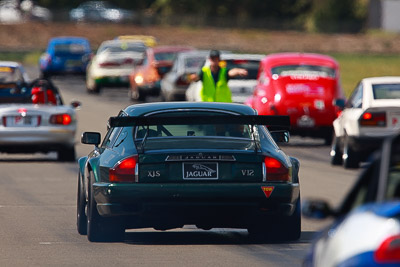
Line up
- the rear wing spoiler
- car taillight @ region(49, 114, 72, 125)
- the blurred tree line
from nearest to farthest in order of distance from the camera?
the rear wing spoiler
car taillight @ region(49, 114, 72, 125)
the blurred tree line

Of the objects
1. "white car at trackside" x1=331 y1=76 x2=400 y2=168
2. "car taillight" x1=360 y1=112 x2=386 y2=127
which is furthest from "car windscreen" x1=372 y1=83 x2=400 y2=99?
"car taillight" x1=360 y1=112 x2=386 y2=127

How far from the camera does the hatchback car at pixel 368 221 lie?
5.00 meters

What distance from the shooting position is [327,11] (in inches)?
4759

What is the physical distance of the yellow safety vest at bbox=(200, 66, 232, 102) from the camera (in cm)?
2025

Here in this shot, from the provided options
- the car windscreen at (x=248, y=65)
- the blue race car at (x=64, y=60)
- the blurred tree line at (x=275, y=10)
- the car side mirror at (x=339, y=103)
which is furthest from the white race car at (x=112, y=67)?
the blurred tree line at (x=275, y=10)

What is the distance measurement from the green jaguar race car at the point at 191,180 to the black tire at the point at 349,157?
8701 mm

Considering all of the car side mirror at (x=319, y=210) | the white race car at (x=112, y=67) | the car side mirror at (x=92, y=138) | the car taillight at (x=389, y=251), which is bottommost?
the white race car at (x=112, y=67)

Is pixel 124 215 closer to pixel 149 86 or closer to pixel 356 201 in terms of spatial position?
pixel 356 201

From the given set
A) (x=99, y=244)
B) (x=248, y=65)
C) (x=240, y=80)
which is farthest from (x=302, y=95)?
(x=99, y=244)

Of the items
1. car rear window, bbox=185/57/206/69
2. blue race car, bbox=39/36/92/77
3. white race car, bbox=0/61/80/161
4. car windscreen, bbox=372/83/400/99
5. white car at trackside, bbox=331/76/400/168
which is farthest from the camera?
blue race car, bbox=39/36/92/77

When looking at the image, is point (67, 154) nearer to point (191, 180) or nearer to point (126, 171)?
point (126, 171)

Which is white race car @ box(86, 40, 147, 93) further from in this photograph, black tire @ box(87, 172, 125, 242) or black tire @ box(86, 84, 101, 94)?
black tire @ box(87, 172, 125, 242)

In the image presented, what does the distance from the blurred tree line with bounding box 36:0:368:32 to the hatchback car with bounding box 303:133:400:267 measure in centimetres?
11245

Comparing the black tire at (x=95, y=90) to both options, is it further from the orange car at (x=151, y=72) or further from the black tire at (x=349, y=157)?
the black tire at (x=349, y=157)
